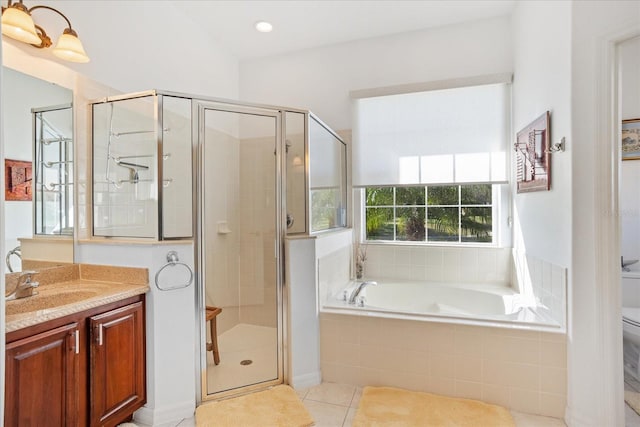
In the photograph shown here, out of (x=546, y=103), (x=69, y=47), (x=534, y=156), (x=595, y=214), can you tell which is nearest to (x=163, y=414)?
(x=69, y=47)

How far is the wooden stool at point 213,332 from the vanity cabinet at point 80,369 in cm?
42

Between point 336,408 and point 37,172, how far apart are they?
225 cm

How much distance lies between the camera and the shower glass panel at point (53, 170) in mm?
1843

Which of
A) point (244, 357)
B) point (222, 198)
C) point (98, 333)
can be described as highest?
point (222, 198)

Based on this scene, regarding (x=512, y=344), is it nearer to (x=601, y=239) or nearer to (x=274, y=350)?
(x=601, y=239)

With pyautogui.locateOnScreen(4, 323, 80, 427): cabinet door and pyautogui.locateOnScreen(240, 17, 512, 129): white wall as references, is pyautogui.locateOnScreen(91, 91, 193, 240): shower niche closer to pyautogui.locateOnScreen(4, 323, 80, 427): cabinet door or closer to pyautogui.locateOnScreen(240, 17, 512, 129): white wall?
pyautogui.locateOnScreen(4, 323, 80, 427): cabinet door

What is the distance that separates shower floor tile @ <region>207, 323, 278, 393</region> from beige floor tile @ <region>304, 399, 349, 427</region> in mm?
360

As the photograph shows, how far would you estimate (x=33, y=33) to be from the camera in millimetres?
1708

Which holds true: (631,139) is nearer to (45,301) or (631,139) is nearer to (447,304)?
(447,304)

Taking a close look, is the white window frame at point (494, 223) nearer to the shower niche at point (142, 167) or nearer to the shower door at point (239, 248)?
the shower door at point (239, 248)

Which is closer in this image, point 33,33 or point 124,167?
point 33,33

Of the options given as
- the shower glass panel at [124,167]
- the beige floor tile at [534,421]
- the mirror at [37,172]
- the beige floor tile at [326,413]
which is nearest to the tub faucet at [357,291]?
the beige floor tile at [326,413]

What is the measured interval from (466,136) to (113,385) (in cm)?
320

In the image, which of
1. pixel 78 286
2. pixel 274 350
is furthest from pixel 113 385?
pixel 274 350
